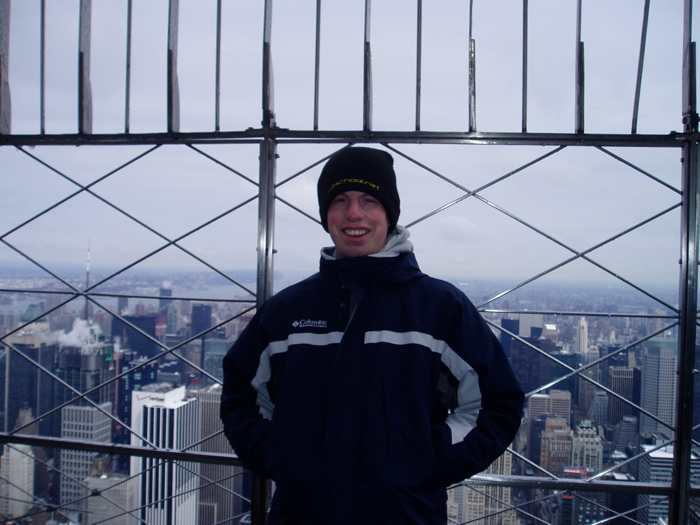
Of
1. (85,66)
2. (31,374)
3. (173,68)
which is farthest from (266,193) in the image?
(31,374)

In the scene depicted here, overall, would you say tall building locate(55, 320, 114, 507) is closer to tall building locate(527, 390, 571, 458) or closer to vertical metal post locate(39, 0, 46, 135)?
vertical metal post locate(39, 0, 46, 135)

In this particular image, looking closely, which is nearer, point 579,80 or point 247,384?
point 247,384

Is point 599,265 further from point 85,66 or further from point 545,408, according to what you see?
point 85,66

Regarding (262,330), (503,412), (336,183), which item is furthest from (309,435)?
(336,183)

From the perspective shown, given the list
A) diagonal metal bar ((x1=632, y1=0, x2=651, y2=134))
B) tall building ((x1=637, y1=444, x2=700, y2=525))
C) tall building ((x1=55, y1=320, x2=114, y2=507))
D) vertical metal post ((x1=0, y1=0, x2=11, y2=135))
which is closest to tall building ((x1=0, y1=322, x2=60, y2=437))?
tall building ((x1=55, y1=320, x2=114, y2=507))

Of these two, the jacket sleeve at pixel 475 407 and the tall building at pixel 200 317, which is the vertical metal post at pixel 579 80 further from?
the tall building at pixel 200 317
